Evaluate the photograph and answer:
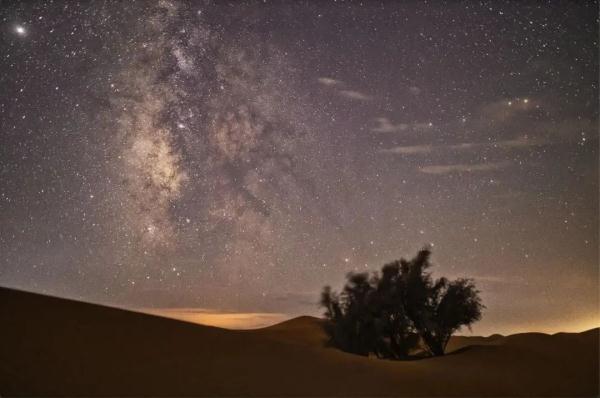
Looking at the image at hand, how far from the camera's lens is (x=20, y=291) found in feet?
44.1

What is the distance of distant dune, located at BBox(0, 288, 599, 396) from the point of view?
9562 millimetres

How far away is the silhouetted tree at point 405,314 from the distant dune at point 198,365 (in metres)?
2.42

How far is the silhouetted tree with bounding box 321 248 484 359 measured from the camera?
1756 cm

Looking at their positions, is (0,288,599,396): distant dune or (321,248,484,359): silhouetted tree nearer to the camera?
(0,288,599,396): distant dune

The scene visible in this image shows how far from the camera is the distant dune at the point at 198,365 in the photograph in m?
9.56

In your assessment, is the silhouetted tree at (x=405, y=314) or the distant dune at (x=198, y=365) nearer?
the distant dune at (x=198, y=365)

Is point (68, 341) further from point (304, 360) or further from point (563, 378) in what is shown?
point (563, 378)

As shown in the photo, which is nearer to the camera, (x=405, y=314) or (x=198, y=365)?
(x=198, y=365)

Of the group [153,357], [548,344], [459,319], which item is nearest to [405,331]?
[459,319]

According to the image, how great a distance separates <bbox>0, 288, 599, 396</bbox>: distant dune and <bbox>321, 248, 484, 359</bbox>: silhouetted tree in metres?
2.42

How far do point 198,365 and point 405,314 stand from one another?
9.42 m

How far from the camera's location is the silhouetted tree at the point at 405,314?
17.6 m

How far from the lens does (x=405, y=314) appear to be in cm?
1778

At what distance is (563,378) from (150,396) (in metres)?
11.4
